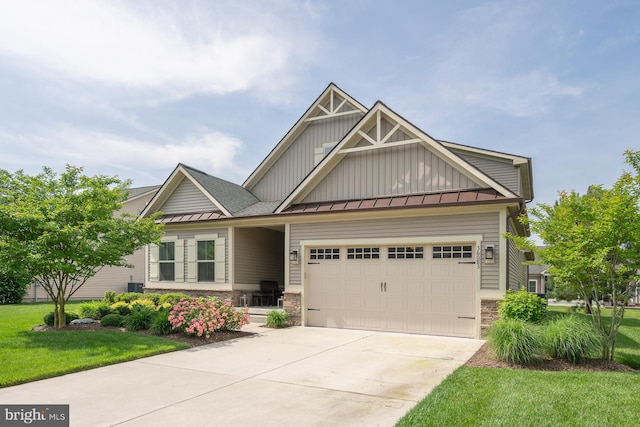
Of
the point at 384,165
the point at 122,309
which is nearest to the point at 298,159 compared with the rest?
the point at 384,165

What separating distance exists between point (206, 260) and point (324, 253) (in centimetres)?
490

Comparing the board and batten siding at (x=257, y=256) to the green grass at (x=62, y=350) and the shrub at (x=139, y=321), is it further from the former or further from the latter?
the green grass at (x=62, y=350)

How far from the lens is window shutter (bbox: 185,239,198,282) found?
50.9ft

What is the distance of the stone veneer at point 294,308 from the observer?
1279cm

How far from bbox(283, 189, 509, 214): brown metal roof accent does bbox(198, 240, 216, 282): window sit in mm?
3619

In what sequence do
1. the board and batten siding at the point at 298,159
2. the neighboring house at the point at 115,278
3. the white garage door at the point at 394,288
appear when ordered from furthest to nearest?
the neighboring house at the point at 115,278 → the board and batten siding at the point at 298,159 → the white garage door at the point at 394,288

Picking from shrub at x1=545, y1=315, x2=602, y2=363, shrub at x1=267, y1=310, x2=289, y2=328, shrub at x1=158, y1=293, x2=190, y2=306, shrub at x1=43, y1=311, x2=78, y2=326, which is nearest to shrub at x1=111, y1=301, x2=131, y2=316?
shrub at x1=43, y1=311, x2=78, y2=326

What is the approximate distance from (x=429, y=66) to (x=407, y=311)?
6.68m

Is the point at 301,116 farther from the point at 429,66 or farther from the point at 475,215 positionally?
the point at 475,215

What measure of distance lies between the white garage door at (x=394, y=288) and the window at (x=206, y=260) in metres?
4.07

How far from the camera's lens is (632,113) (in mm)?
12461

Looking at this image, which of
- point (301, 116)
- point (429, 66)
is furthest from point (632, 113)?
point (301, 116)

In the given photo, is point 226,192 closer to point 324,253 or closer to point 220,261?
point 220,261


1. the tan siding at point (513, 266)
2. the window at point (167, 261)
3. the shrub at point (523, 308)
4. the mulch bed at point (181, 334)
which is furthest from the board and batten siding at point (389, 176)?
the window at point (167, 261)
